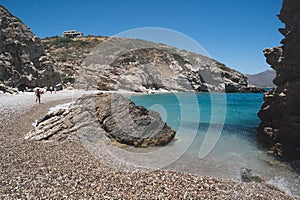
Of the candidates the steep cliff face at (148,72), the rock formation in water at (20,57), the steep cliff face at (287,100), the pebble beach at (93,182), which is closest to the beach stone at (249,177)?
the pebble beach at (93,182)

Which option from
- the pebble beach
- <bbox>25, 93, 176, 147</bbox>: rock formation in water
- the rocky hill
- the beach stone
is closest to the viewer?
the pebble beach

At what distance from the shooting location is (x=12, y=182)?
4523mm

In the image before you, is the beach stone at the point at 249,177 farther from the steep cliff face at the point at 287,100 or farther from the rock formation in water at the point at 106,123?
the rock formation in water at the point at 106,123

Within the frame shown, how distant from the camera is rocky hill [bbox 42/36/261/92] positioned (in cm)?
5066

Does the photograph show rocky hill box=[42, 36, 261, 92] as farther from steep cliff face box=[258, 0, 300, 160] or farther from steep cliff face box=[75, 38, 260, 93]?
steep cliff face box=[258, 0, 300, 160]

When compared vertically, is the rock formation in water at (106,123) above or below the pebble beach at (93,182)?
above

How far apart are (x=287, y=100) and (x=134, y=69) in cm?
4670

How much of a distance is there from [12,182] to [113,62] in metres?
57.0

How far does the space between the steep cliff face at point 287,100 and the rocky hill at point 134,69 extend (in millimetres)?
40948

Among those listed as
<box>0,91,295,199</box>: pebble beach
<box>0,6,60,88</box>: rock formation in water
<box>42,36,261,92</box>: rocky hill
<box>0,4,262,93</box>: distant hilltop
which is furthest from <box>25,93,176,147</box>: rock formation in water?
<box>42,36,261,92</box>: rocky hill

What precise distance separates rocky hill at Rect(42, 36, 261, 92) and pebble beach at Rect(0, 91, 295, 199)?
143 ft

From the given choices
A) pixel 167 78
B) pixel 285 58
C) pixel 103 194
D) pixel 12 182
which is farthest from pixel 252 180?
pixel 167 78

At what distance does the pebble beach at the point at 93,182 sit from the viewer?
14.3 ft

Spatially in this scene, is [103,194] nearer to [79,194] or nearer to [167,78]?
[79,194]
